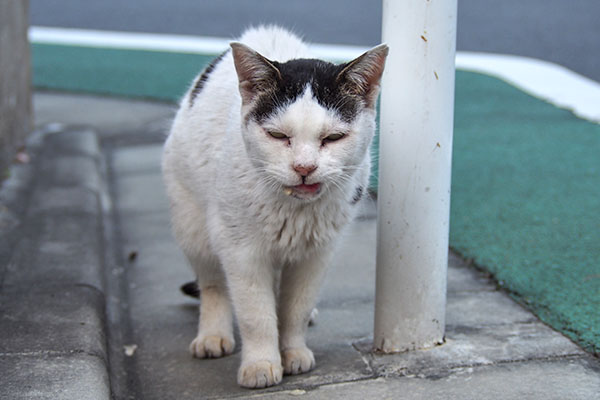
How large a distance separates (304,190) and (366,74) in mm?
469

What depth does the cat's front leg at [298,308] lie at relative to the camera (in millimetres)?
3141

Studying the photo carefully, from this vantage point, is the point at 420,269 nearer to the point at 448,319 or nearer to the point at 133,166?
the point at 448,319

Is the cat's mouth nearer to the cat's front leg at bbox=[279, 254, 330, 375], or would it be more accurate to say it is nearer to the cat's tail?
the cat's front leg at bbox=[279, 254, 330, 375]

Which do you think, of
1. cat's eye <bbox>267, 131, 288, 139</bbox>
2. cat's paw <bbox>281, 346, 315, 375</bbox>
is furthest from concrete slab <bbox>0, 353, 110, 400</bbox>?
cat's eye <bbox>267, 131, 288, 139</bbox>

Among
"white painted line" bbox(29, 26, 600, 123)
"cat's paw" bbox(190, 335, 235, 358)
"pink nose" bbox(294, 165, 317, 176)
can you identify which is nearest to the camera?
"pink nose" bbox(294, 165, 317, 176)

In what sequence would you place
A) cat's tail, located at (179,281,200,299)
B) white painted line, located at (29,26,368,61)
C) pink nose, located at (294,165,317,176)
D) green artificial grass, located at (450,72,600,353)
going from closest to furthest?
pink nose, located at (294,165,317,176) < green artificial grass, located at (450,72,600,353) < cat's tail, located at (179,281,200,299) < white painted line, located at (29,26,368,61)

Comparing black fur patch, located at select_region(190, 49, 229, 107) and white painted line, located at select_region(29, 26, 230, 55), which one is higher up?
white painted line, located at select_region(29, 26, 230, 55)

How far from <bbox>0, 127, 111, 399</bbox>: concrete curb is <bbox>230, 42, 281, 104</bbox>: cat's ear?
113 centimetres

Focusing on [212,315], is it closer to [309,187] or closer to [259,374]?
[259,374]

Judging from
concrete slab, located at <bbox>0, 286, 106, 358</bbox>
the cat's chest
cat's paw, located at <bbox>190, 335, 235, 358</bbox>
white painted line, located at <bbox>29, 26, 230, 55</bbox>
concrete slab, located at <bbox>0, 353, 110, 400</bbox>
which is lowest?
cat's paw, located at <bbox>190, 335, 235, 358</bbox>

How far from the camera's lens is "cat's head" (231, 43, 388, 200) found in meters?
2.65

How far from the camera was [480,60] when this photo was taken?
32.6 feet

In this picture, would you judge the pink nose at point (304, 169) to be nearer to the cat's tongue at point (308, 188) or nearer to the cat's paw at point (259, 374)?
the cat's tongue at point (308, 188)

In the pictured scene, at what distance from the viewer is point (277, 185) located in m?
2.80
